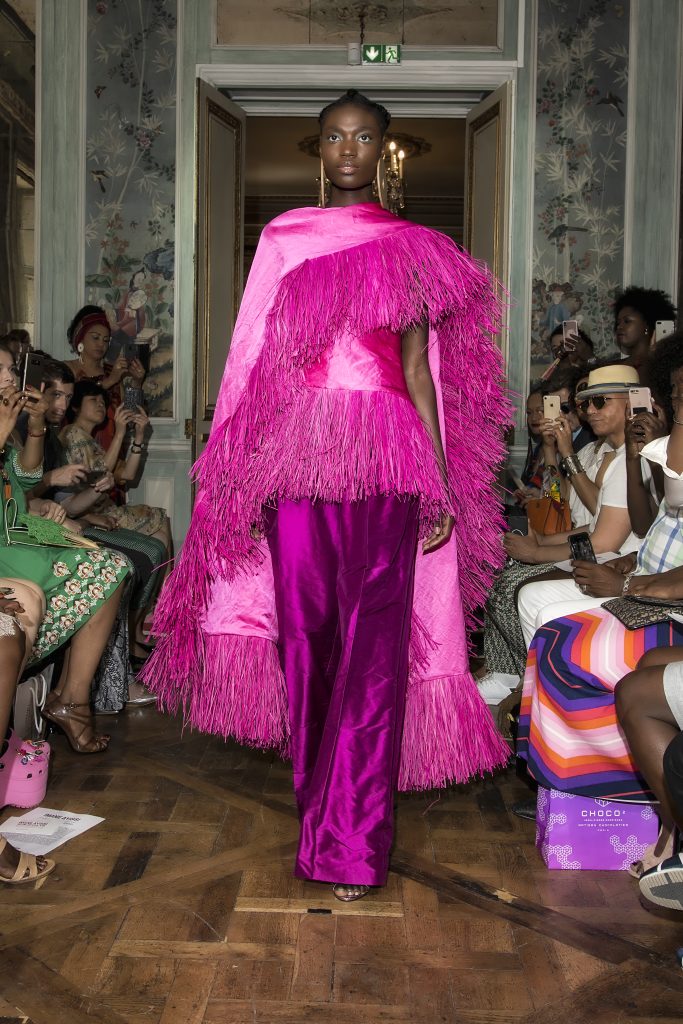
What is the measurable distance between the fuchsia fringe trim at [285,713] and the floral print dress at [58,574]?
2.16 ft

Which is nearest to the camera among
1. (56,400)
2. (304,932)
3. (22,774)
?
(304,932)

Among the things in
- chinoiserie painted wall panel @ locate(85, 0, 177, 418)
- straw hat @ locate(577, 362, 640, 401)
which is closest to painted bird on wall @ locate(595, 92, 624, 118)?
chinoiserie painted wall panel @ locate(85, 0, 177, 418)

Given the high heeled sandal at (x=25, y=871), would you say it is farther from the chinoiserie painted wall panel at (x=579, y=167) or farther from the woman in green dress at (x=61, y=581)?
the chinoiserie painted wall panel at (x=579, y=167)

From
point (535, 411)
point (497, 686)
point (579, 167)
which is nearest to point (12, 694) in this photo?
point (497, 686)

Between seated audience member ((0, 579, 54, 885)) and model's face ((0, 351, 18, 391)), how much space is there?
638mm

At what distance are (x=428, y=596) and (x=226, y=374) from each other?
0.74 meters

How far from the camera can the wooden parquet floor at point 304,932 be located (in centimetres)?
186

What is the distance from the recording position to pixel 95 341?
5418 millimetres

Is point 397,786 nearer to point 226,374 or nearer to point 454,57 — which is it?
point 226,374

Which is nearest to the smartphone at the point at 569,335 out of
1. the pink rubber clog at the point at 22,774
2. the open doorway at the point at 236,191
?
the open doorway at the point at 236,191

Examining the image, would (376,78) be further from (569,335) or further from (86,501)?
(86,501)

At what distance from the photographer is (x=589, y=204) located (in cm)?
575

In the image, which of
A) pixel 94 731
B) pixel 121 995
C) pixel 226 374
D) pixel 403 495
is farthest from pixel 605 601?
pixel 94 731

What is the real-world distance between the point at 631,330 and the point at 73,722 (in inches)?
120
